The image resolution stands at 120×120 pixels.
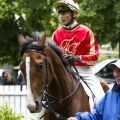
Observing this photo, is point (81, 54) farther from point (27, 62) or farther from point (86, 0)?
point (86, 0)

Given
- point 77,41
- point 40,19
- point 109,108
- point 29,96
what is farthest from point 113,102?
point 40,19

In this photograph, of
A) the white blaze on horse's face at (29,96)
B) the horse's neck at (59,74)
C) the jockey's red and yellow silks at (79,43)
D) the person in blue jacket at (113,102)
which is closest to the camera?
the person in blue jacket at (113,102)

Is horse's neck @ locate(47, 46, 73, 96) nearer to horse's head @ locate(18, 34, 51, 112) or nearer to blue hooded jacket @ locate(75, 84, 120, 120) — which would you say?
horse's head @ locate(18, 34, 51, 112)

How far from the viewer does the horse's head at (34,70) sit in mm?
6719

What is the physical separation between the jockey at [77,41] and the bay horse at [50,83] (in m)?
0.39

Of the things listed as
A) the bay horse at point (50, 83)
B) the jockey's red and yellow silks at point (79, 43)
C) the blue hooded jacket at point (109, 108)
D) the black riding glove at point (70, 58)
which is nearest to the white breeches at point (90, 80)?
the jockey's red and yellow silks at point (79, 43)

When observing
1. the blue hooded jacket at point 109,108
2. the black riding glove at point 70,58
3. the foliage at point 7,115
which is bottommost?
the foliage at point 7,115

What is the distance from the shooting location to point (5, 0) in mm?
20484

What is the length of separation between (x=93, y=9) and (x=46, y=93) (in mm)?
12307

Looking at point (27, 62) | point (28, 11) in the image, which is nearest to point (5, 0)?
point (28, 11)

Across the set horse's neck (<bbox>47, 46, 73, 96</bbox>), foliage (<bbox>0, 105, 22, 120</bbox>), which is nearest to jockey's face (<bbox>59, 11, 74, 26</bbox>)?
horse's neck (<bbox>47, 46, 73, 96</bbox>)

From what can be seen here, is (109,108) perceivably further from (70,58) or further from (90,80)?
(90,80)

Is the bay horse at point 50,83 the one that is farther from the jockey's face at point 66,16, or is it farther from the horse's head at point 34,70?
the jockey's face at point 66,16

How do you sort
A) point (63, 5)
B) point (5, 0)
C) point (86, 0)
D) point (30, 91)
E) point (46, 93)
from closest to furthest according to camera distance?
point (30, 91) → point (46, 93) → point (63, 5) → point (86, 0) → point (5, 0)
